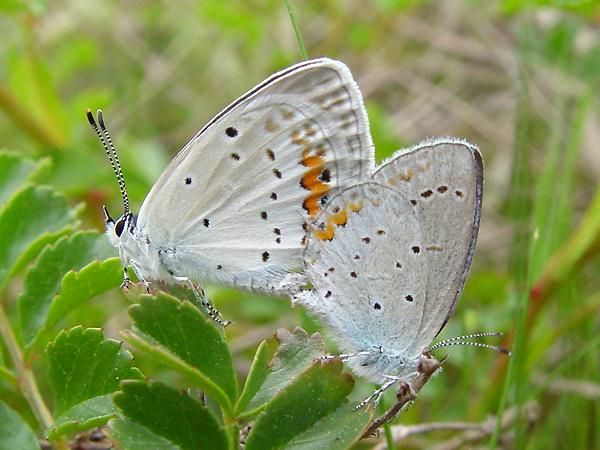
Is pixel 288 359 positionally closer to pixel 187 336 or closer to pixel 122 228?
pixel 187 336

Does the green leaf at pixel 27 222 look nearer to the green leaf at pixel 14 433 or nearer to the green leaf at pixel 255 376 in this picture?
the green leaf at pixel 14 433

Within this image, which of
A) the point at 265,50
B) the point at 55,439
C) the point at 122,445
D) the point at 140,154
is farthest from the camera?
the point at 265,50

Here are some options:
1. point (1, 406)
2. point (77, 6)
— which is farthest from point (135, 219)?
point (77, 6)

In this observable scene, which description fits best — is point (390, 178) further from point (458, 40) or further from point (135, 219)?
point (458, 40)

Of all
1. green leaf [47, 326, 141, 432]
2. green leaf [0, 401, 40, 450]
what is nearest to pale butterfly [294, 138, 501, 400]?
green leaf [47, 326, 141, 432]

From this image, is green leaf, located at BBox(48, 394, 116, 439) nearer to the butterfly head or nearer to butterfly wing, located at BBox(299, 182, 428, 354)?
the butterfly head

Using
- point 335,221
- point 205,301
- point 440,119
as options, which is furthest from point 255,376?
point 440,119
